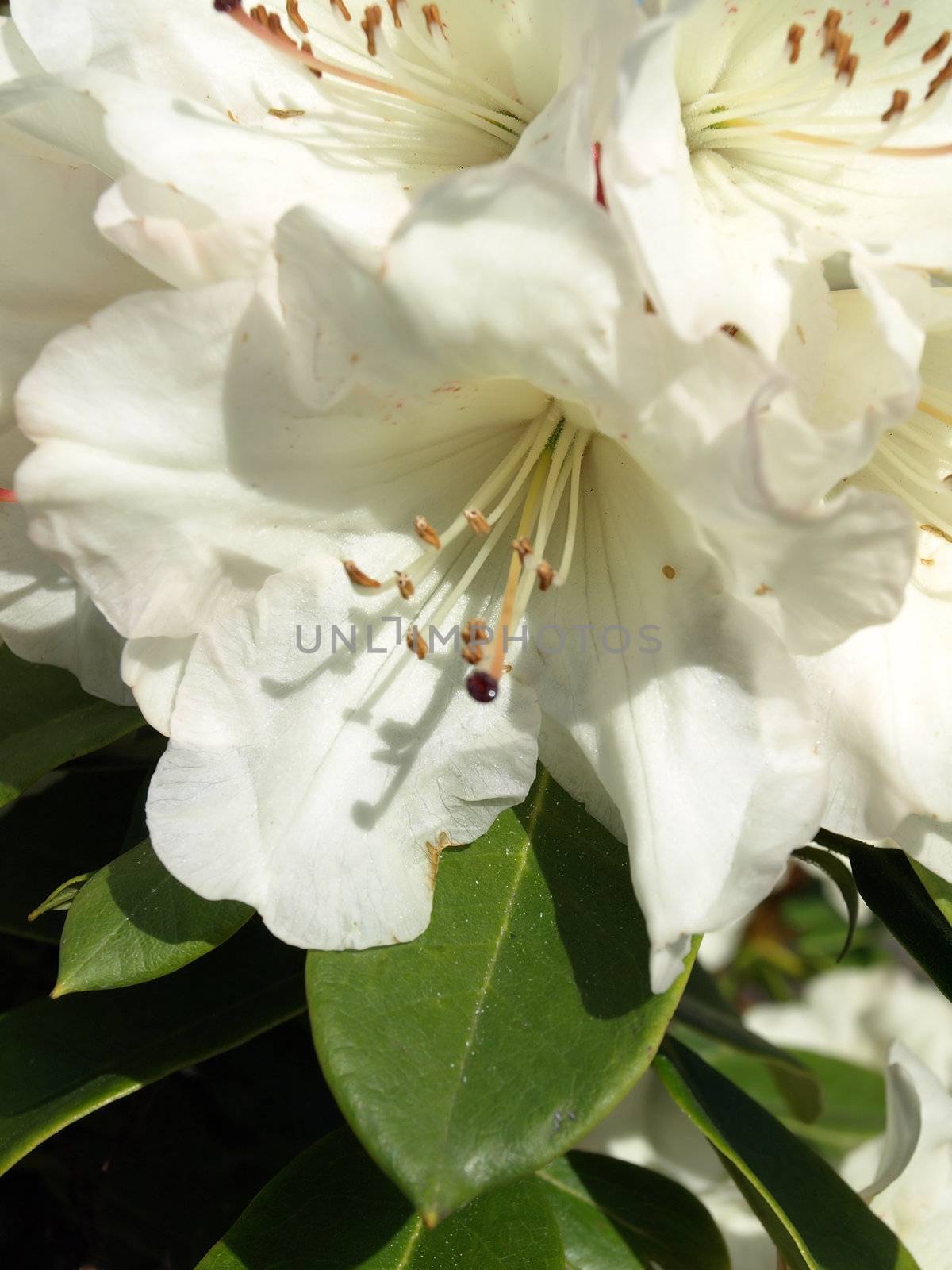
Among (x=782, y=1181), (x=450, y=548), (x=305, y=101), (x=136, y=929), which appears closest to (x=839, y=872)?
(x=782, y=1181)

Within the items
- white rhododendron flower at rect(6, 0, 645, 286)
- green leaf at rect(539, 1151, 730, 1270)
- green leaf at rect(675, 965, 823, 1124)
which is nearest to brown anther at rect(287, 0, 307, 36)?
white rhododendron flower at rect(6, 0, 645, 286)

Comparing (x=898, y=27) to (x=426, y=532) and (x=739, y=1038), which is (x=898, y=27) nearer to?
(x=426, y=532)

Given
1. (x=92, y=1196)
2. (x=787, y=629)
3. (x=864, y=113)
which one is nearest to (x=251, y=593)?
Answer: (x=787, y=629)

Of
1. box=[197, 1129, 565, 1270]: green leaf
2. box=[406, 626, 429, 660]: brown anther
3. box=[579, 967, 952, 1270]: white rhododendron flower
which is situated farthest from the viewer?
box=[579, 967, 952, 1270]: white rhododendron flower

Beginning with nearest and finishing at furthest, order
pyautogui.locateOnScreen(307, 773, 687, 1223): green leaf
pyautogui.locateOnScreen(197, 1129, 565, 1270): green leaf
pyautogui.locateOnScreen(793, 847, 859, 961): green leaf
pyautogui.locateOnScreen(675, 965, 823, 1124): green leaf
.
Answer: pyautogui.locateOnScreen(307, 773, 687, 1223): green leaf → pyautogui.locateOnScreen(197, 1129, 565, 1270): green leaf → pyautogui.locateOnScreen(793, 847, 859, 961): green leaf → pyautogui.locateOnScreen(675, 965, 823, 1124): green leaf

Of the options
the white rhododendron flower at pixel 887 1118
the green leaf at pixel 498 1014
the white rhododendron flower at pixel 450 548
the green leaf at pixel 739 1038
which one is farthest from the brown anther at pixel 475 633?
the green leaf at pixel 739 1038

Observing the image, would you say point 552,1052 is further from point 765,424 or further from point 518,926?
point 765,424

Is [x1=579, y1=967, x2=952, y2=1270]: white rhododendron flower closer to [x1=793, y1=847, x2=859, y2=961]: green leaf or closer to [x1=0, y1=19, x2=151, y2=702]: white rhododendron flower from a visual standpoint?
[x1=793, y1=847, x2=859, y2=961]: green leaf
